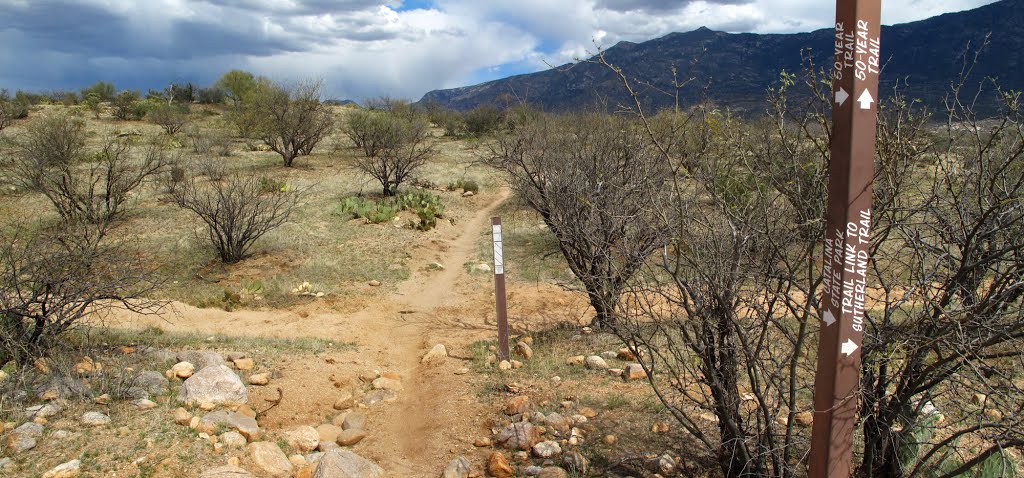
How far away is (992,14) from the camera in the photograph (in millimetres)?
48875

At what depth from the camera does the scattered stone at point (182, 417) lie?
5.25 m

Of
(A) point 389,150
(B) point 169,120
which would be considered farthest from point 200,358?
(B) point 169,120

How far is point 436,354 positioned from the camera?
825 cm

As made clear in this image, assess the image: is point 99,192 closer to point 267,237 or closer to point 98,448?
point 267,237

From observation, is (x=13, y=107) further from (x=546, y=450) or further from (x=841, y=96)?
(x=841, y=96)

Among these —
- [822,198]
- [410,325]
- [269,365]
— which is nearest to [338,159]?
[410,325]

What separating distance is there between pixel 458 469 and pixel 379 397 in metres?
2.28

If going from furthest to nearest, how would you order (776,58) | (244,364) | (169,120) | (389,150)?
1. (776,58)
2. (169,120)
3. (389,150)
4. (244,364)

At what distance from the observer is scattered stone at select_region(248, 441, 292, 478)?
4.79m

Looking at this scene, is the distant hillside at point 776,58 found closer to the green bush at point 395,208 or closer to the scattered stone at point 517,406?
the green bush at point 395,208

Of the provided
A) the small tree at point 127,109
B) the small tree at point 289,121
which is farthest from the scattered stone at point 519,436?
the small tree at point 127,109

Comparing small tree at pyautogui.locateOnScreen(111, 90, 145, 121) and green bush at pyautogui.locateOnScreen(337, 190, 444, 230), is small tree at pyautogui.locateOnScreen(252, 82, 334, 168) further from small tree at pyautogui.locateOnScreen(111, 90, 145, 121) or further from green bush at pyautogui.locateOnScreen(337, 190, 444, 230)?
small tree at pyautogui.locateOnScreen(111, 90, 145, 121)

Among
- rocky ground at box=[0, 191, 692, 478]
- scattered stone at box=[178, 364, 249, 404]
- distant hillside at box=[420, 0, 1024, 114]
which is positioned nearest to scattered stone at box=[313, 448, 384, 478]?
rocky ground at box=[0, 191, 692, 478]

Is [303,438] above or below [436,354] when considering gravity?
above
